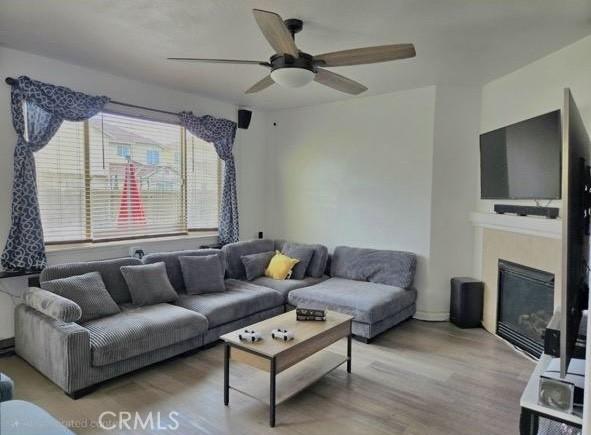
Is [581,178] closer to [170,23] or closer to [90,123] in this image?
[170,23]

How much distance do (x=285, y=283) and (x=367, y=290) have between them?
973 mm

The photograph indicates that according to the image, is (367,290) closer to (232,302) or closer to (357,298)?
(357,298)

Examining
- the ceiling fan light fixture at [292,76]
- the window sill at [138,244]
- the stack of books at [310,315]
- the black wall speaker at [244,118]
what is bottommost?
the stack of books at [310,315]

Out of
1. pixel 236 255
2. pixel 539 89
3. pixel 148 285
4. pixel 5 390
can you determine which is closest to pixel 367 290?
pixel 236 255

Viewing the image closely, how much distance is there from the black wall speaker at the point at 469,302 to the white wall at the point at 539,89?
2.78 ft

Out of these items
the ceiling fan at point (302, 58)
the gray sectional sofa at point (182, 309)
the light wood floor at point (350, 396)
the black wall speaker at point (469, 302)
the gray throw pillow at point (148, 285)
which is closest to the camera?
the ceiling fan at point (302, 58)

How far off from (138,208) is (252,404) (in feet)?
8.69

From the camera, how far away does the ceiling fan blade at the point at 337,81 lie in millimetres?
2768

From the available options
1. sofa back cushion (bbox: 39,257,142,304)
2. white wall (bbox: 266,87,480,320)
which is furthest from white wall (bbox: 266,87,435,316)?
sofa back cushion (bbox: 39,257,142,304)

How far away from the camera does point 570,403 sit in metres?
1.48

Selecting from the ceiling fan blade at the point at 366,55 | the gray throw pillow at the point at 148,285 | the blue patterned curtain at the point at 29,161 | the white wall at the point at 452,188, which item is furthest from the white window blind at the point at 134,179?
the white wall at the point at 452,188

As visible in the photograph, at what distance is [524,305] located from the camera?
12.0 feet

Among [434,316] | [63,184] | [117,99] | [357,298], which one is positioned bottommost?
[434,316]

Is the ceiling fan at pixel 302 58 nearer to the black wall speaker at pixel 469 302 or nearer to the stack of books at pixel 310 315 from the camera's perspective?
the stack of books at pixel 310 315
